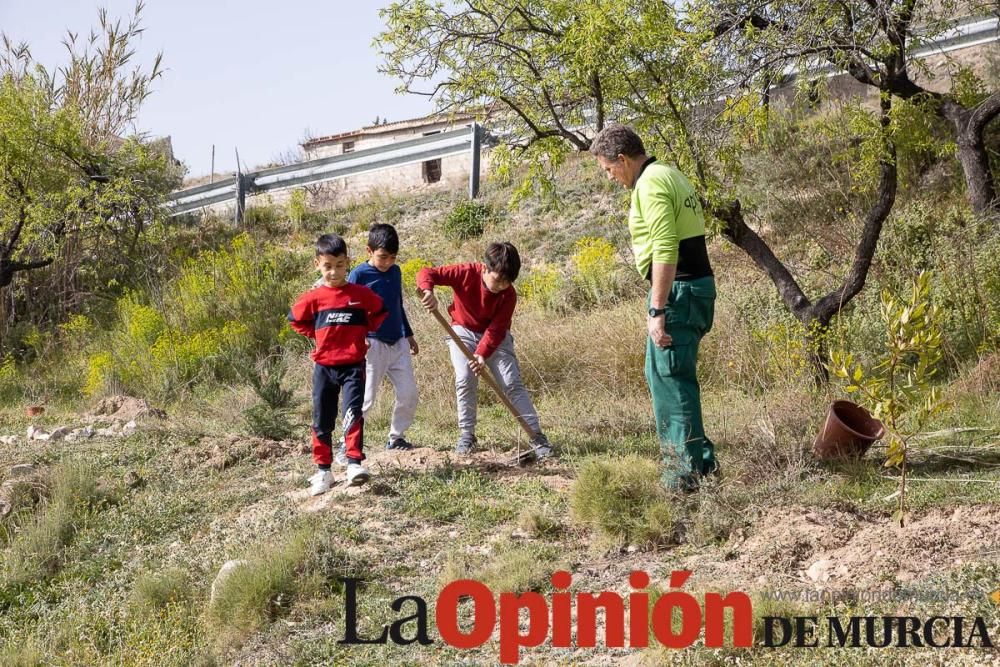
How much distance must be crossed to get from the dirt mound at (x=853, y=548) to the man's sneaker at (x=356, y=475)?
7.52ft

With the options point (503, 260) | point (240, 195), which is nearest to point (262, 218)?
point (240, 195)

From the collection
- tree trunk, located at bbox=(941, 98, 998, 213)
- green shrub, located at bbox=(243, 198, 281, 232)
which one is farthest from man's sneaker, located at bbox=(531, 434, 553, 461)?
green shrub, located at bbox=(243, 198, 281, 232)

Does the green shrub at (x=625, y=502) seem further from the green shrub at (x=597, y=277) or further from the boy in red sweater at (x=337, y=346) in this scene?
the green shrub at (x=597, y=277)

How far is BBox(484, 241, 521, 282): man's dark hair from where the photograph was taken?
582 centimetres

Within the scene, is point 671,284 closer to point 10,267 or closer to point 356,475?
point 356,475

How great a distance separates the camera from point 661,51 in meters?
7.32

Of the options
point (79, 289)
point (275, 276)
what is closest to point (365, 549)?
point (275, 276)

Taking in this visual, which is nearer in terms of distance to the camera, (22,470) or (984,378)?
(984,378)

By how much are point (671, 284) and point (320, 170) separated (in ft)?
48.6

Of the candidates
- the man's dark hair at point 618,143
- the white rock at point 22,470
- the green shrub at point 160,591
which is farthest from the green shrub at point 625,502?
the white rock at point 22,470

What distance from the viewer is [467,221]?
601 inches

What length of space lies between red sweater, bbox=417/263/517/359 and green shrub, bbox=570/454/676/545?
1400mm

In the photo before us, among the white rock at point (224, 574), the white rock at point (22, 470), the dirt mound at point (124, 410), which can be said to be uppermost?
the dirt mound at point (124, 410)

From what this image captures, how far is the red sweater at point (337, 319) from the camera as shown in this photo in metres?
5.56
